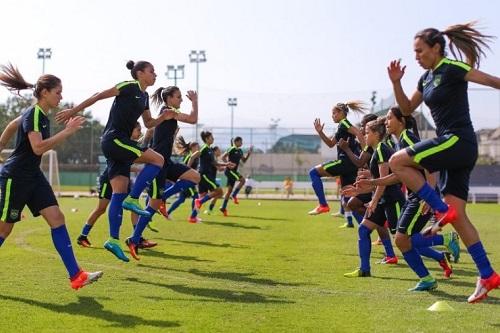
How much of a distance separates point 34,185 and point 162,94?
427 cm

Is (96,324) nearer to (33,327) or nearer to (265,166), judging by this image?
(33,327)

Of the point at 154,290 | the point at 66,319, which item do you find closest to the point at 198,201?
the point at 154,290

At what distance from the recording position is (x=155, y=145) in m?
11.3

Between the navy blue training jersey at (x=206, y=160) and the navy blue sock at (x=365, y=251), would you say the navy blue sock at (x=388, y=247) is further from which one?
the navy blue training jersey at (x=206, y=160)

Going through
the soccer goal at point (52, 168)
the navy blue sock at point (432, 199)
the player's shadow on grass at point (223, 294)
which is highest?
the navy blue sock at point (432, 199)

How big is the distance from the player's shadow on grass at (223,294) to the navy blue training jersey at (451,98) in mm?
2290

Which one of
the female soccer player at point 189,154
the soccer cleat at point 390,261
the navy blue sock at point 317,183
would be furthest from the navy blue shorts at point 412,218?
the female soccer player at point 189,154

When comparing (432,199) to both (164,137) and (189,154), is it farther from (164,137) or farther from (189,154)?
(189,154)

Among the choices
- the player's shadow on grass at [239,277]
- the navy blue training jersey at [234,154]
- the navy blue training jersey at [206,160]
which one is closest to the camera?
the player's shadow on grass at [239,277]

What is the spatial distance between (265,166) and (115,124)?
5373 cm

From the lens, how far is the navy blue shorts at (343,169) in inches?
541

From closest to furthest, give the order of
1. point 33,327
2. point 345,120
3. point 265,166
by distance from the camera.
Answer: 1. point 33,327
2. point 345,120
3. point 265,166

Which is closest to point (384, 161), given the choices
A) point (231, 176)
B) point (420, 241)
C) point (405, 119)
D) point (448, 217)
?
point (405, 119)

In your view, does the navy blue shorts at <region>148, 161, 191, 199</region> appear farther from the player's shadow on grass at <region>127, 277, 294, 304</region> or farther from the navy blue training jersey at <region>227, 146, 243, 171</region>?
the navy blue training jersey at <region>227, 146, 243, 171</region>
